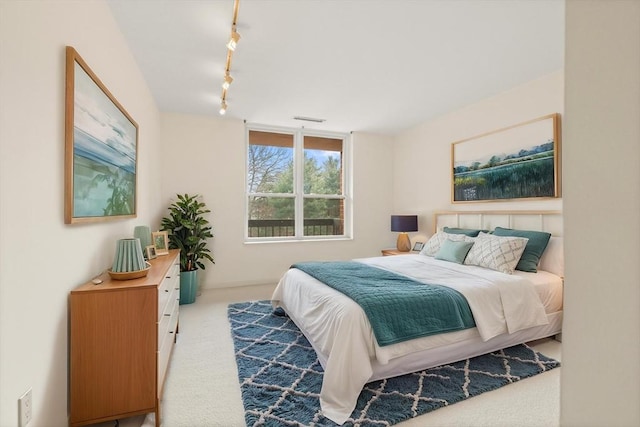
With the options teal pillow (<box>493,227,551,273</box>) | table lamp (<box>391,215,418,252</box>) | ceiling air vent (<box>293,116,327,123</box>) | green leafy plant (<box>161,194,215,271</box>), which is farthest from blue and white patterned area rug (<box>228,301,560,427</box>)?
ceiling air vent (<box>293,116,327,123</box>)

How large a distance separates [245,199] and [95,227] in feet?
9.05

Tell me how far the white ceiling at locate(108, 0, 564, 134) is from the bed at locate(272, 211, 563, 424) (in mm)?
1578

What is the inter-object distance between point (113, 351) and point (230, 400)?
2.51 ft

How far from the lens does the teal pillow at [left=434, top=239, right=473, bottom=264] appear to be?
3229 mm

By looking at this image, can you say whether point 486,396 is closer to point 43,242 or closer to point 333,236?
point 43,242

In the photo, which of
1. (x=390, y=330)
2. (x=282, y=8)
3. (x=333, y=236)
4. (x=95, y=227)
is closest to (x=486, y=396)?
(x=390, y=330)

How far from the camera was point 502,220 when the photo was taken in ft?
11.4

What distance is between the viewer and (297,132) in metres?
4.94

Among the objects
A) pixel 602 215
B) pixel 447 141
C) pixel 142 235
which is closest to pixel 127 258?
pixel 142 235

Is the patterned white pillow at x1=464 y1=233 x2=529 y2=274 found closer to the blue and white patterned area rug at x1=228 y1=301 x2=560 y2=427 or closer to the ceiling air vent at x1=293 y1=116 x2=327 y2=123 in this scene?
the blue and white patterned area rug at x1=228 y1=301 x2=560 y2=427

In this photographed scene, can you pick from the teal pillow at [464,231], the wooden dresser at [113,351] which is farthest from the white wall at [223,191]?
the wooden dresser at [113,351]

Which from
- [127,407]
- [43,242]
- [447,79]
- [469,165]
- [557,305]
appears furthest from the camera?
[469,165]

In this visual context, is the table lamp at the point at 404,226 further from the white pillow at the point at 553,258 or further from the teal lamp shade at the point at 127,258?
the teal lamp shade at the point at 127,258

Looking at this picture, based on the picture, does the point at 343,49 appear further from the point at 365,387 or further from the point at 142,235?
the point at 365,387
